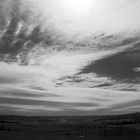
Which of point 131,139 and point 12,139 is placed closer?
point 12,139

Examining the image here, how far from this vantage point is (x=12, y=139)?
121 feet

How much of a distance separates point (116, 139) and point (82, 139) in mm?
6555

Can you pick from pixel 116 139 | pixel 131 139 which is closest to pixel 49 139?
pixel 116 139

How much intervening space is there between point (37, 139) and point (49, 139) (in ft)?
6.68

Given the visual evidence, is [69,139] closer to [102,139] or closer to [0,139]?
[102,139]

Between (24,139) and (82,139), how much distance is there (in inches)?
387

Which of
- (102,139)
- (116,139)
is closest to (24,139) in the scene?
(102,139)

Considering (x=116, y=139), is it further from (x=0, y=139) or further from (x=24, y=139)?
(x=0, y=139)

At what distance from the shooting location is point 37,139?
125ft

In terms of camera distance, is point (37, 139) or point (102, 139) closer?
point (37, 139)

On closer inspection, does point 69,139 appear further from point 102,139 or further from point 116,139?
point 116,139

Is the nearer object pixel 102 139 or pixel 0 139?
pixel 0 139

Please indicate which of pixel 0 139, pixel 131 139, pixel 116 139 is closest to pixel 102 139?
pixel 116 139

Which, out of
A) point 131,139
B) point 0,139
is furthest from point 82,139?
point 0,139
